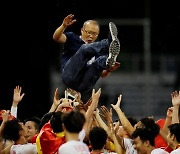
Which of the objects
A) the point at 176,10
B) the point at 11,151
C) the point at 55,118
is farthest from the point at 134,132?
the point at 176,10

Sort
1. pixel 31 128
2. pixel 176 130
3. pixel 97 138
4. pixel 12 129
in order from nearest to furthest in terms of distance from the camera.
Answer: pixel 97 138 < pixel 176 130 < pixel 12 129 < pixel 31 128

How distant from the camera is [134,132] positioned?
807 cm

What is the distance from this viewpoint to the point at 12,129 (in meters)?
8.52

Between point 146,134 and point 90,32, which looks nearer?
point 146,134

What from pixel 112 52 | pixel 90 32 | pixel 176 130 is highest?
pixel 90 32

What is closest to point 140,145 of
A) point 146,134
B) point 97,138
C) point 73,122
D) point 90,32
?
point 146,134

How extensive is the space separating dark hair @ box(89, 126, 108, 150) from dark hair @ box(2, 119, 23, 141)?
36.6 inches

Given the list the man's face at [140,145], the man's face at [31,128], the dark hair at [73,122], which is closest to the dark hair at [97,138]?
the man's face at [140,145]

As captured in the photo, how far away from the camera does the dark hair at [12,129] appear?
28.0 feet

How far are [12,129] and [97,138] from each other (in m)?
1.05

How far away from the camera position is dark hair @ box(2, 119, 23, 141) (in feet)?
28.0

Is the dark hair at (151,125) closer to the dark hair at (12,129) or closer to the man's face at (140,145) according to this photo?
the man's face at (140,145)

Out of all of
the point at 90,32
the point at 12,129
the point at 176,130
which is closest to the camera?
the point at 176,130

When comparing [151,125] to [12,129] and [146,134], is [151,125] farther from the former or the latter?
[12,129]
